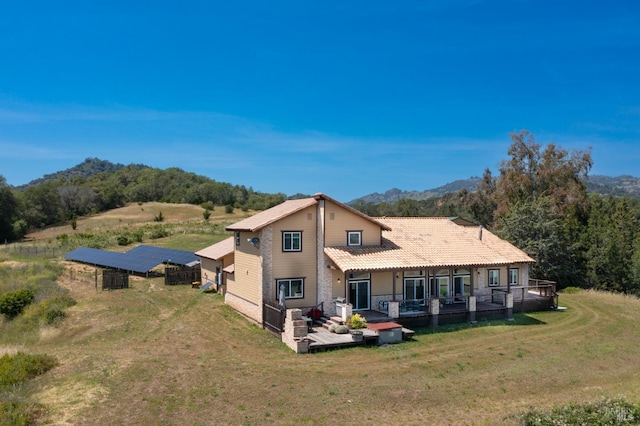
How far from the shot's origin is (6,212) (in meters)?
A: 69.9

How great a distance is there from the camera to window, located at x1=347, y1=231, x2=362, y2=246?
24812 mm

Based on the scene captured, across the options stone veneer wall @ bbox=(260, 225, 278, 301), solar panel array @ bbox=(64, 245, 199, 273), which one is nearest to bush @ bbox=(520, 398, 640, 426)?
stone veneer wall @ bbox=(260, 225, 278, 301)

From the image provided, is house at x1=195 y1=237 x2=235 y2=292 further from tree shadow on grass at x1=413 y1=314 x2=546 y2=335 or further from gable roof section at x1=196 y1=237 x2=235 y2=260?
tree shadow on grass at x1=413 y1=314 x2=546 y2=335

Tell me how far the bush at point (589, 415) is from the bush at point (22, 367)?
15088 mm

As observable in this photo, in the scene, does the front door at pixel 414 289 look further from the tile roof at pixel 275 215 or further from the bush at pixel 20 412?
the bush at pixel 20 412

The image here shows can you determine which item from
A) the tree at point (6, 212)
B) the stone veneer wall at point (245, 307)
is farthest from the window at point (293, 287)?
the tree at point (6, 212)

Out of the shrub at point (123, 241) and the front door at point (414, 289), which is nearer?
the front door at point (414, 289)

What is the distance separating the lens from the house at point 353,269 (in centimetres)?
2294

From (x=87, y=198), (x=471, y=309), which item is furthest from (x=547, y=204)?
(x=87, y=198)

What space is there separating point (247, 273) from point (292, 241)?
10.9ft

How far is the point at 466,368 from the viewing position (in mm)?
16906

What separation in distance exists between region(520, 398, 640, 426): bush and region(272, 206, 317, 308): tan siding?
44.0ft

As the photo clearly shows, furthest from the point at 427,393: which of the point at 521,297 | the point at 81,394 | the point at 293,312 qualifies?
the point at 521,297

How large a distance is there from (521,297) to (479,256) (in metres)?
4.26
